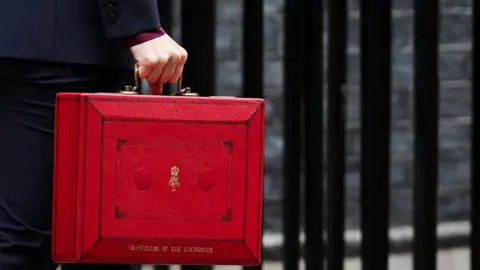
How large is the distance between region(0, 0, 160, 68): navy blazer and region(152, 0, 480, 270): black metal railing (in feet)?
2.33

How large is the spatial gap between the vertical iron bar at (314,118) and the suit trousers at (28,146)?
0.76 meters

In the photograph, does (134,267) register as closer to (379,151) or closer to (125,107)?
(125,107)

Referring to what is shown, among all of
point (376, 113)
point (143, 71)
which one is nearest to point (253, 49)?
point (376, 113)

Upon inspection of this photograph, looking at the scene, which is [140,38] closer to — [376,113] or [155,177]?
[155,177]

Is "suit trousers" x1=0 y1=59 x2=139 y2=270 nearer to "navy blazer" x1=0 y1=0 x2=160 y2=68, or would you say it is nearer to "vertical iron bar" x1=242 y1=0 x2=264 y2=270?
"navy blazer" x1=0 y1=0 x2=160 y2=68

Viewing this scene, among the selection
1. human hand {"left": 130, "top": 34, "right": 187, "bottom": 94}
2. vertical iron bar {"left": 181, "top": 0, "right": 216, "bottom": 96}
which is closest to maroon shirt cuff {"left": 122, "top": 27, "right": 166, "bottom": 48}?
human hand {"left": 130, "top": 34, "right": 187, "bottom": 94}

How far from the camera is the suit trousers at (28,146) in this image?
87.4 inches

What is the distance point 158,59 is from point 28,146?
286mm

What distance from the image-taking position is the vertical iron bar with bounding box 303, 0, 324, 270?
292cm

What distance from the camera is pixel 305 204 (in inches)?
117

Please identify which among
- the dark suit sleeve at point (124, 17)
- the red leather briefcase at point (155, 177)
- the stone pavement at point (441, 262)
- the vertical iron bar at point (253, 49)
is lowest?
the stone pavement at point (441, 262)

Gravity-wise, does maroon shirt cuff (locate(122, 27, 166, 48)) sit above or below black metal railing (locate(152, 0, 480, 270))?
above

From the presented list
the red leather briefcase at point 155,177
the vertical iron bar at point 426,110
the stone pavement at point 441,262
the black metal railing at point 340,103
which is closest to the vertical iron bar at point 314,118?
the black metal railing at point 340,103

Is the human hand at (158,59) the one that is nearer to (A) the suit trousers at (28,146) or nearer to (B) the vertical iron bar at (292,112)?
(A) the suit trousers at (28,146)
